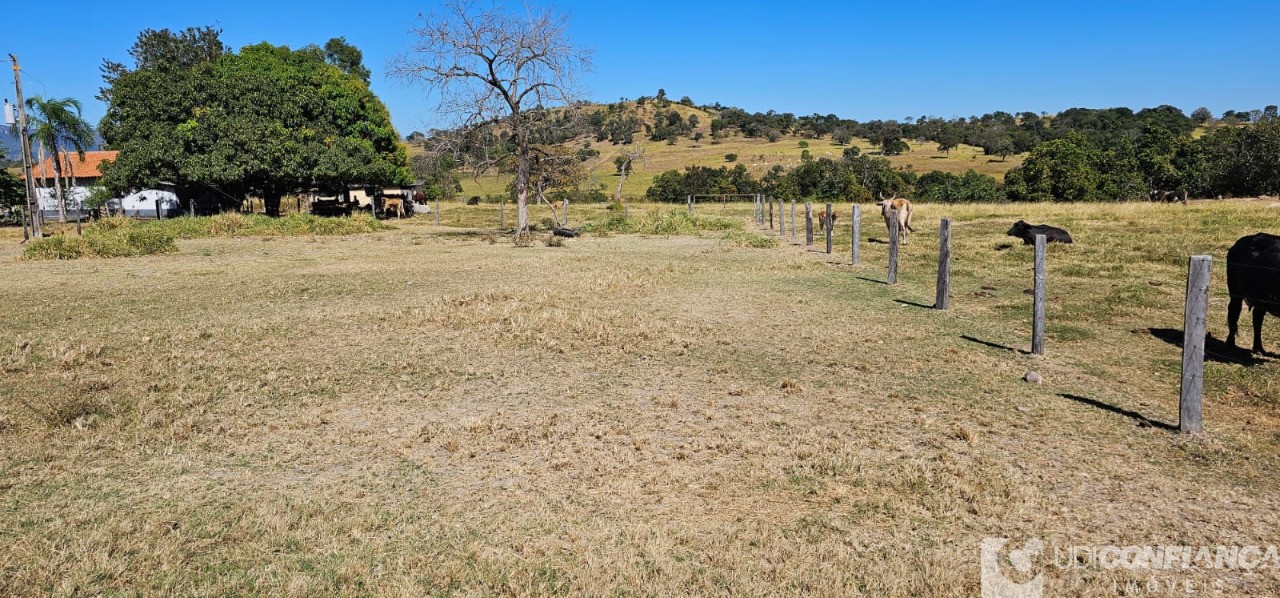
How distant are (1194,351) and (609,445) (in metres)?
4.24

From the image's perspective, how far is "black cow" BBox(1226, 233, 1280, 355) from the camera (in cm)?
728

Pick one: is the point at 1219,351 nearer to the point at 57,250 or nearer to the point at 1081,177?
the point at 57,250

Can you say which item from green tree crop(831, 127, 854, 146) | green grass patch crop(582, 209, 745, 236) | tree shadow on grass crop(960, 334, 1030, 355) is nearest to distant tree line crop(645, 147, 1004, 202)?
green grass patch crop(582, 209, 745, 236)

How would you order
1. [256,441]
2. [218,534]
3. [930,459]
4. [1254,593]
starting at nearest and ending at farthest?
[1254,593]
[218,534]
[930,459]
[256,441]

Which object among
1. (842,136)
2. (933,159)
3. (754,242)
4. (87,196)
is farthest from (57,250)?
(842,136)

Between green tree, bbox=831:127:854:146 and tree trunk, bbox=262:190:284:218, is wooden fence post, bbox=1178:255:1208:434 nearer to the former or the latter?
tree trunk, bbox=262:190:284:218

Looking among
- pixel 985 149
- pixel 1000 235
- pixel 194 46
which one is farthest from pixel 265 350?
pixel 985 149

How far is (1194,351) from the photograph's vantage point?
529cm

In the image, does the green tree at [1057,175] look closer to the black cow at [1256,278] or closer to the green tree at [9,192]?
the black cow at [1256,278]

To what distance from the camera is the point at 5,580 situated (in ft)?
11.4

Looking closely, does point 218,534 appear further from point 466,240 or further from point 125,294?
point 466,240

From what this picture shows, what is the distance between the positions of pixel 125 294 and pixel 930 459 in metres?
13.1

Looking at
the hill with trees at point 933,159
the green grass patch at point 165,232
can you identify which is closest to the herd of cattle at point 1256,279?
the hill with trees at point 933,159

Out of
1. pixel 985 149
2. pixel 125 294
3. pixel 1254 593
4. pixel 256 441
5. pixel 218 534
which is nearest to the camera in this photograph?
pixel 1254 593
